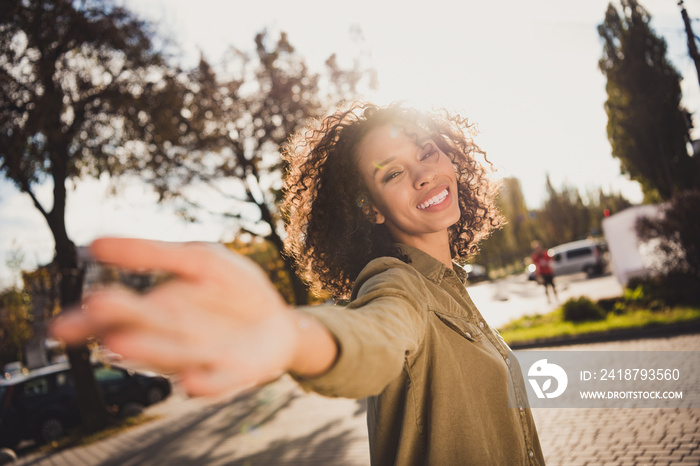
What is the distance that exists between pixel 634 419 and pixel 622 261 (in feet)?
35.4

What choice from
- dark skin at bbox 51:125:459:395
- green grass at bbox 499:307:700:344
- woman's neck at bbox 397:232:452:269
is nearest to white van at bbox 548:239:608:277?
green grass at bbox 499:307:700:344

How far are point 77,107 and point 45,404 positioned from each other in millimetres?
7771

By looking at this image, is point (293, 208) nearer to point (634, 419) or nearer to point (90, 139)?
point (634, 419)

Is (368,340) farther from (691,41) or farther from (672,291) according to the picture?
(672,291)

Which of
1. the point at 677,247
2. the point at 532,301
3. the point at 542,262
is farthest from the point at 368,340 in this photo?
the point at 532,301

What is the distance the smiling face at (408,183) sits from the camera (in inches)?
71.0

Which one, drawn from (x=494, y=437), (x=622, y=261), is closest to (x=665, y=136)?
(x=622, y=261)

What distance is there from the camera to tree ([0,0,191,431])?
340 inches

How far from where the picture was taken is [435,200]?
183 cm

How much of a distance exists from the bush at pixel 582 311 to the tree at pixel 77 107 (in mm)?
11607

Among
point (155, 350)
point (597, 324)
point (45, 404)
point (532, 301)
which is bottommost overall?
point (532, 301)

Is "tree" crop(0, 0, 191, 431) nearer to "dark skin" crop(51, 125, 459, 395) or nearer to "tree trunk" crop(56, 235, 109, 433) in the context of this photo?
"tree trunk" crop(56, 235, 109, 433)

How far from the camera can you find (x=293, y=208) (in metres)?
2.38

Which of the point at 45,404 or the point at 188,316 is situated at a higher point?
the point at 188,316
